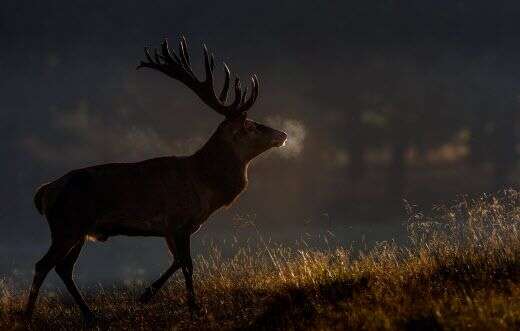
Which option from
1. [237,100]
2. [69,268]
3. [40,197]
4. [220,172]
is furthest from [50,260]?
[237,100]

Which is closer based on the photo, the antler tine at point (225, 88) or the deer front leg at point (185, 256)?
the deer front leg at point (185, 256)

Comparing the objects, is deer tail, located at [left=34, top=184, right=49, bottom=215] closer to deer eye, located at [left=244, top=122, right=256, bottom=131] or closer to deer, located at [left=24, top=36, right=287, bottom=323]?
deer, located at [left=24, top=36, right=287, bottom=323]

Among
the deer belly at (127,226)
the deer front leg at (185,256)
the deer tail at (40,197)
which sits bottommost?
the deer front leg at (185,256)

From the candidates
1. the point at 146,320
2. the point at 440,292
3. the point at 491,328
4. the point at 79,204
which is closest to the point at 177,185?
the point at 79,204

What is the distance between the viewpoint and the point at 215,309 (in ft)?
27.3

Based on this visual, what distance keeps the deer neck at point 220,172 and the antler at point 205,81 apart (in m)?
0.52

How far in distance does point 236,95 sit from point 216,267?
2823 millimetres

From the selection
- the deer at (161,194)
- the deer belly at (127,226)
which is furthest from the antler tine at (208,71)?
the deer belly at (127,226)

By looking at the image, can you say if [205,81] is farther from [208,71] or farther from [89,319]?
[89,319]

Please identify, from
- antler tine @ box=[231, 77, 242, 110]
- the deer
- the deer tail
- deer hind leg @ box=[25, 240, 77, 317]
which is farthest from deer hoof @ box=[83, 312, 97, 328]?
antler tine @ box=[231, 77, 242, 110]

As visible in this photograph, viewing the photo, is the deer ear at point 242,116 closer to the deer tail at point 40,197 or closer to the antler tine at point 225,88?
the antler tine at point 225,88

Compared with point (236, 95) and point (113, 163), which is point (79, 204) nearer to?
point (113, 163)

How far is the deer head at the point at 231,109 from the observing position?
964 cm

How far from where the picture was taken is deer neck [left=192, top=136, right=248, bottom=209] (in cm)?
949
